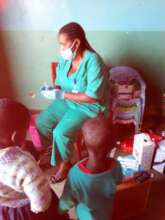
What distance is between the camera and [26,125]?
1346 millimetres

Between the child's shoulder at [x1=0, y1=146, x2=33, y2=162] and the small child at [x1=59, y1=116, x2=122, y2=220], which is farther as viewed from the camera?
the small child at [x1=59, y1=116, x2=122, y2=220]

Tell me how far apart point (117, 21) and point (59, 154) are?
3.33ft

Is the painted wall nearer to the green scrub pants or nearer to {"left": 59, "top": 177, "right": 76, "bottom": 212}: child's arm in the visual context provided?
the green scrub pants

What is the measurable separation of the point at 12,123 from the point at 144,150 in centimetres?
102

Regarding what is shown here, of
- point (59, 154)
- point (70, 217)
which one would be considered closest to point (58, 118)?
point (59, 154)

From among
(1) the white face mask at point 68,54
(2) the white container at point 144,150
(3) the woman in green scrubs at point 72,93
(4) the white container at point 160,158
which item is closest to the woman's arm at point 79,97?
(3) the woman in green scrubs at point 72,93

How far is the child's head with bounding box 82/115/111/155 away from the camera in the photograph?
4.39ft

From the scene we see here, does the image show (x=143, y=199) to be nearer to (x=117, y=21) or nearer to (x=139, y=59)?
(x=139, y=59)

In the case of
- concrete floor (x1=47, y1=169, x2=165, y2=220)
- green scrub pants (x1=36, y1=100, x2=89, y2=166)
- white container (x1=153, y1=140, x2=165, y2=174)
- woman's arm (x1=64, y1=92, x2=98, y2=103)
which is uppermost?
woman's arm (x1=64, y1=92, x2=98, y2=103)

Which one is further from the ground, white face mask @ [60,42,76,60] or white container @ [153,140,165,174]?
white face mask @ [60,42,76,60]

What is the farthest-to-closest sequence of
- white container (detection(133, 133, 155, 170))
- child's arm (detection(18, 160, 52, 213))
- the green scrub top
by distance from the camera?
white container (detection(133, 133, 155, 170)), the green scrub top, child's arm (detection(18, 160, 52, 213))

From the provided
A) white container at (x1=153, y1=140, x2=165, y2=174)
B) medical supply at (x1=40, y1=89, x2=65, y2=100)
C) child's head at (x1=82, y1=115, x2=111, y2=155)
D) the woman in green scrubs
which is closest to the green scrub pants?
the woman in green scrubs

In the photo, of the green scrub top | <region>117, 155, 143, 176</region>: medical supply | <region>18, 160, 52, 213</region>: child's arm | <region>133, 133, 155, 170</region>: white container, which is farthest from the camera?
<region>133, 133, 155, 170</region>: white container

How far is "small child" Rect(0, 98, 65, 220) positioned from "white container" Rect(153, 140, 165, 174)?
95 centimetres
